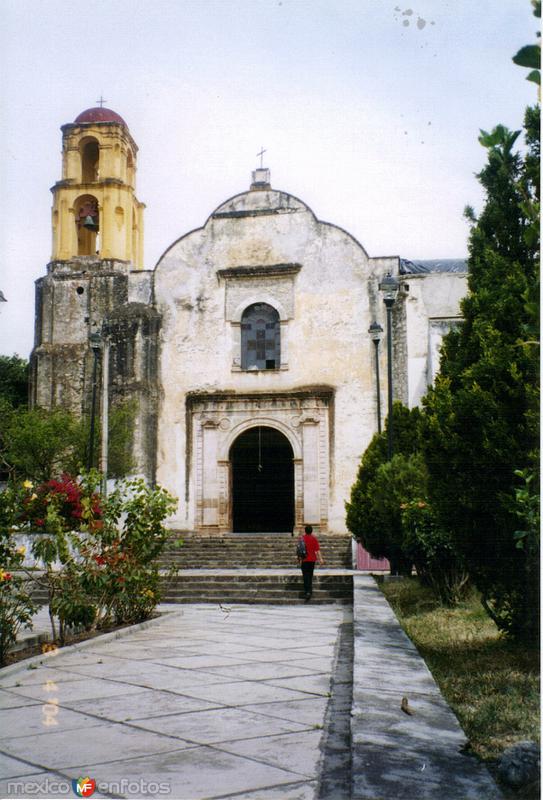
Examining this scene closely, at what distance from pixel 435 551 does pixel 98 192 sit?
17236mm

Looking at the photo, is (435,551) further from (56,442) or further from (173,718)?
(56,442)

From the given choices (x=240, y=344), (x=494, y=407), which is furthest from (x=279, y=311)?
(x=494, y=407)

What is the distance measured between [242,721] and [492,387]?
10.5 feet

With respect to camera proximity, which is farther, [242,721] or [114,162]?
[114,162]

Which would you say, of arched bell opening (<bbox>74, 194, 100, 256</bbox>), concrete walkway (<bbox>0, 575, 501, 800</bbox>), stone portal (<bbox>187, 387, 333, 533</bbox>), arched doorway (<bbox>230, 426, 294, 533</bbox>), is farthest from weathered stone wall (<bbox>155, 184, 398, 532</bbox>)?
concrete walkway (<bbox>0, 575, 501, 800</bbox>)

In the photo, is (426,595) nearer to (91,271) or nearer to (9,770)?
(9,770)

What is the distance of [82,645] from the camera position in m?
7.76

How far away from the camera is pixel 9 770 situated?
3.57 metres

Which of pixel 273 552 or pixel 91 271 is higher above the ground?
pixel 91 271

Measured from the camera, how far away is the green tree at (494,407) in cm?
630

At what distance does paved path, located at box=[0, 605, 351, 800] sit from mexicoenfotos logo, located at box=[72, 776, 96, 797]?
0.14 ft

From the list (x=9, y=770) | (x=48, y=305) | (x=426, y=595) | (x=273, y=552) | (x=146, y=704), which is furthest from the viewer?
(x=48, y=305)

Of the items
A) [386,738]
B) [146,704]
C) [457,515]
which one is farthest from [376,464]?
[386,738]

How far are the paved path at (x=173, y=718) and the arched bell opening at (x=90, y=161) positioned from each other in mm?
20270
